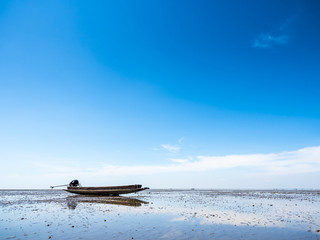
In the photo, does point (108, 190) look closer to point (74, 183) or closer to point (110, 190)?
point (110, 190)

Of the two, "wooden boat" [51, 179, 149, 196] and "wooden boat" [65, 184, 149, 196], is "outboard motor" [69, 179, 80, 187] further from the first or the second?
"wooden boat" [65, 184, 149, 196]

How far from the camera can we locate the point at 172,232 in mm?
13734

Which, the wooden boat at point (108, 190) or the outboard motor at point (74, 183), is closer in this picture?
→ the wooden boat at point (108, 190)

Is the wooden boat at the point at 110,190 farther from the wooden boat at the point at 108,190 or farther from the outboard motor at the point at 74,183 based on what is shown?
the outboard motor at the point at 74,183

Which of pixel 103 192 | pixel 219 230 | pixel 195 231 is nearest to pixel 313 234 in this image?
pixel 219 230

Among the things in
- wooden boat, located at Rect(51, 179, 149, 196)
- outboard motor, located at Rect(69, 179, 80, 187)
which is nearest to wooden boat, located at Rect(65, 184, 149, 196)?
wooden boat, located at Rect(51, 179, 149, 196)

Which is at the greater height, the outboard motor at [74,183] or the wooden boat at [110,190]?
the outboard motor at [74,183]

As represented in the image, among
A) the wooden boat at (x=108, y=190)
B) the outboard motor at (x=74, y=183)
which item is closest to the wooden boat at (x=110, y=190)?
the wooden boat at (x=108, y=190)

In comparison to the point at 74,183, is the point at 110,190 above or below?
below

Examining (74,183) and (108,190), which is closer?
(108,190)

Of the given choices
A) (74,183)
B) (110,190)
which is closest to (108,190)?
(110,190)

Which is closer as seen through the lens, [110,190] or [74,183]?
[110,190]

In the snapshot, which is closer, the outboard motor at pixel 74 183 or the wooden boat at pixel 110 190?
the wooden boat at pixel 110 190

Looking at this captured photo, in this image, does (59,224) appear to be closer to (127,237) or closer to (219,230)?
(127,237)
